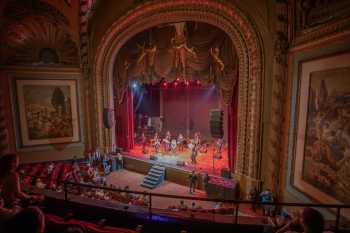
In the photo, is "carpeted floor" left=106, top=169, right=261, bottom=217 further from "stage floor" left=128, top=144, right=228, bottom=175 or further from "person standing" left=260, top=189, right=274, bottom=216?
"stage floor" left=128, top=144, right=228, bottom=175

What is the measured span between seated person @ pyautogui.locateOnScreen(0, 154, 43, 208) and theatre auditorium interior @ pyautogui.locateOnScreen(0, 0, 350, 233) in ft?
0.06

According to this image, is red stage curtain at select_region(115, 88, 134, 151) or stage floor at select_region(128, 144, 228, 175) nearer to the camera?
stage floor at select_region(128, 144, 228, 175)

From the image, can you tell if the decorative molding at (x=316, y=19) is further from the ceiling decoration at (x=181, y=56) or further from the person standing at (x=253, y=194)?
the person standing at (x=253, y=194)

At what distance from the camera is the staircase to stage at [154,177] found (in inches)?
370

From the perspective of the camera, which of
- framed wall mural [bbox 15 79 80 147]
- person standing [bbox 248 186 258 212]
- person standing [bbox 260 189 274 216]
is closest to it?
person standing [bbox 260 189 274 216]

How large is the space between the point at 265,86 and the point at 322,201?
3.71 metres

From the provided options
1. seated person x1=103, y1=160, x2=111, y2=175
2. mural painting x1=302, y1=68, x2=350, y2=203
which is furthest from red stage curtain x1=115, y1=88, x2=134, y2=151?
mural painting x1=302, y1=68, x2=350, y2=203

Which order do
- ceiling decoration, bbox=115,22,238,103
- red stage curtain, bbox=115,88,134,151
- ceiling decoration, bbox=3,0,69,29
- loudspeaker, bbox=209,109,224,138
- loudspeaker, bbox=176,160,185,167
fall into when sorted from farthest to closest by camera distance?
1. red stage curtain, bbox=115,88,134,151
2. loudspeaker, bbox=176,160,185,167
3. ceiling decoration, bbox=3,0,69,29
4. ceiling decoration, bbox=115,22,238,103
5. loudspeaker, bbox=209,109,224,138

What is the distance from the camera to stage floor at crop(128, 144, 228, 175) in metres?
9.46

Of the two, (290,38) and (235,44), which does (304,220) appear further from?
(235,44)

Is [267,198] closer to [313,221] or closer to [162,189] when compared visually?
[162,189]

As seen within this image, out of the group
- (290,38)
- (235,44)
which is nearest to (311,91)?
(290,38)

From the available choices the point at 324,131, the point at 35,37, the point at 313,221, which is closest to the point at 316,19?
the point at 324,131

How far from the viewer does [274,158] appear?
21.6 ft
